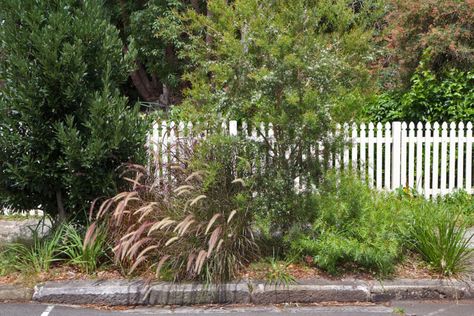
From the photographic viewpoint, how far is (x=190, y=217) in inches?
224

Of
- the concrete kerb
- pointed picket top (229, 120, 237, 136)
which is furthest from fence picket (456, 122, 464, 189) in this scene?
the concrete kerb

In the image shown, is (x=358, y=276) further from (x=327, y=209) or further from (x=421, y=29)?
(x=421, y=29)

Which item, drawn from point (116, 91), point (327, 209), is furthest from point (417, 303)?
point (116, 91)

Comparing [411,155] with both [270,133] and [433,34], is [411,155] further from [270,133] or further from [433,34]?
[433,34]

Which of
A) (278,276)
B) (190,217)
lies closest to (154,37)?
(190,217)

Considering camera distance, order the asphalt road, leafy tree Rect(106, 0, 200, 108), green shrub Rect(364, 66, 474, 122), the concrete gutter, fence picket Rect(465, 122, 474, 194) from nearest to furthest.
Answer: the asphalt road → the concrete gutter → fence picket Rect(465, 122, 474, 194) → green shrub Rect(364, 66, 474, 122) → leafy tree Rect(106, 0, 200, 108)

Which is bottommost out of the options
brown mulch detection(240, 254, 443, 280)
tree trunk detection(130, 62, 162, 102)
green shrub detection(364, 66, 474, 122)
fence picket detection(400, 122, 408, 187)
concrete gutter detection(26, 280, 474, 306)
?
concrete gutter detection(26, 280, 474, 306)

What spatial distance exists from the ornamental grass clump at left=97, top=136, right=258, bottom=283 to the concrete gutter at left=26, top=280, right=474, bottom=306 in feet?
0.49

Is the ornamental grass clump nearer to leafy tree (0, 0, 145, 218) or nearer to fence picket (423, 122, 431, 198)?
leafy tree (0, 0, 145, 218)

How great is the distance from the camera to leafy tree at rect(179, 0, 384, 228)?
223 inches

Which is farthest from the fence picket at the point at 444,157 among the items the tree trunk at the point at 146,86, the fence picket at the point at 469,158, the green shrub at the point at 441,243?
the tree trunk at the point at 146,86

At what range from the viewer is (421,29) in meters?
11.7

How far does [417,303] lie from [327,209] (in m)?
1.25

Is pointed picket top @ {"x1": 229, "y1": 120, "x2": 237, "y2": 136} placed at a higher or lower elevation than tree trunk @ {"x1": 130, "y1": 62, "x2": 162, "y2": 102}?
lower
